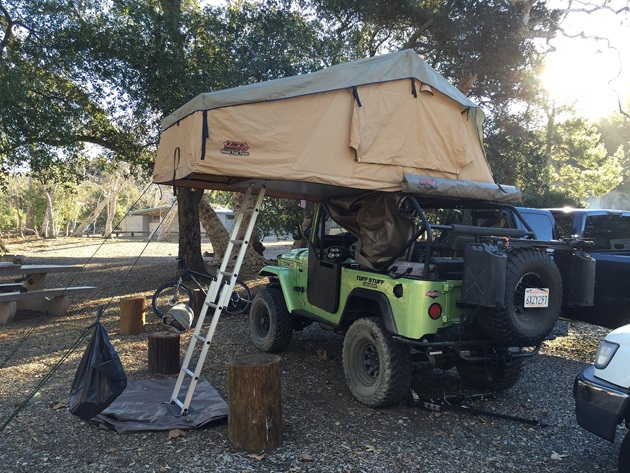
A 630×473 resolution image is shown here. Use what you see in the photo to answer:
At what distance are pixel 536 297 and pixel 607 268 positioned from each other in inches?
121

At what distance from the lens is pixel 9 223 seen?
45.2 m

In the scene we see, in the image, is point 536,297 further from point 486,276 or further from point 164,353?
point 164,353

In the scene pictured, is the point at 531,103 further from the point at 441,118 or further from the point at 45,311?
the point at 45,311

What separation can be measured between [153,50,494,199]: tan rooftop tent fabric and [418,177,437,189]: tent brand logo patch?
0.18 metres

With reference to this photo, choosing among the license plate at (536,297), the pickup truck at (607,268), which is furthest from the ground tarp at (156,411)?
the pickup truck at (607,268)

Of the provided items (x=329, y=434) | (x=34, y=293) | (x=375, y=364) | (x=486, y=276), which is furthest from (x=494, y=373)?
(x=34, y=293)

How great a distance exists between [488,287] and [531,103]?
12259 millimetres

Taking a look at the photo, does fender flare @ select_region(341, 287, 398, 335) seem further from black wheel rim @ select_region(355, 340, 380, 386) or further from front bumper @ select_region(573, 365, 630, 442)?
front bumper @ select_region(573, 365, 630, 442)

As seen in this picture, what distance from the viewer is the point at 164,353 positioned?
579cm

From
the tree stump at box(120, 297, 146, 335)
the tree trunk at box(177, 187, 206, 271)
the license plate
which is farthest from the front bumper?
the tree trunk at box(177, 187, 206, 271)

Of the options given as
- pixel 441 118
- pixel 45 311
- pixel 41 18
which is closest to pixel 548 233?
pixel 441 118

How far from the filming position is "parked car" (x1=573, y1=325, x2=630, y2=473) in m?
2.95

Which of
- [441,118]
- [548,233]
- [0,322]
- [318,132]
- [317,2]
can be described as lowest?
[0,322]

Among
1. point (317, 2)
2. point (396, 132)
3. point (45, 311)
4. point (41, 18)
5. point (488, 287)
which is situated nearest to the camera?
point (488, 287)
